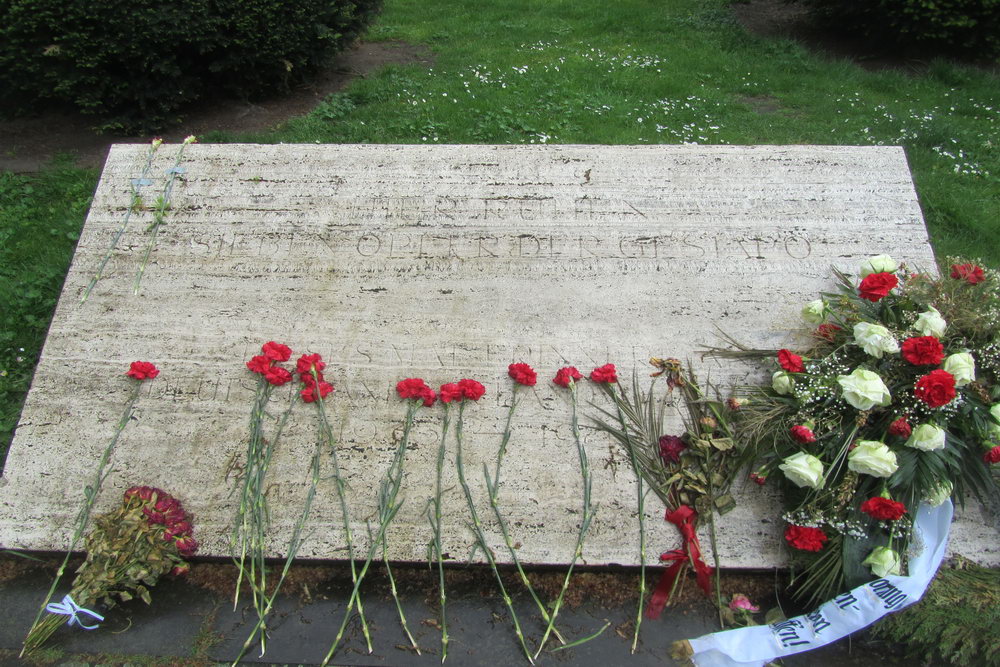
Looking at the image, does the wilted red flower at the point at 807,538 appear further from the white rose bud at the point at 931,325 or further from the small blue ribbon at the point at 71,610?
the small blue ribbon at the point at 71,610

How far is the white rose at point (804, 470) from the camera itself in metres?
2.32

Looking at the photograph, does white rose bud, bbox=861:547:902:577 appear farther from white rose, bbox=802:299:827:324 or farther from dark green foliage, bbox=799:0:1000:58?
dark green foliage, bbox=799:0:1000:58

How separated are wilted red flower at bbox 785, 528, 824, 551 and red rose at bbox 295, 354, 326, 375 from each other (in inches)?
70.3

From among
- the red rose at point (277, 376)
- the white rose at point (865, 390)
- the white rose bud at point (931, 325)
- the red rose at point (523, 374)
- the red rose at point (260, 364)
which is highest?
the white rose bud at point (931, 325)

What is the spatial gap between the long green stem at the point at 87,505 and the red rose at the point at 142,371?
0.14ft

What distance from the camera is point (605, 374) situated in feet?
9.03

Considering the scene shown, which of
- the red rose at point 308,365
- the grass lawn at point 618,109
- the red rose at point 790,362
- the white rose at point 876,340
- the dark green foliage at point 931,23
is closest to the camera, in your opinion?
the white rose at point 876,340

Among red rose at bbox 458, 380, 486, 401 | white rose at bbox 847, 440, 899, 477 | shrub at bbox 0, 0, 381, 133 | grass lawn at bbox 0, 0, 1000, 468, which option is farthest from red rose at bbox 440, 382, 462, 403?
shrub at bbox 0, 0, 381, 133

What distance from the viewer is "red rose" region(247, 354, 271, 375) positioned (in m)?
2.81

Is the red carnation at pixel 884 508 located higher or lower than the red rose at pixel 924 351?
lower

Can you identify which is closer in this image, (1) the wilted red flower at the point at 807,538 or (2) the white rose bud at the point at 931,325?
(1) the wilted red flower at the point at 807,538

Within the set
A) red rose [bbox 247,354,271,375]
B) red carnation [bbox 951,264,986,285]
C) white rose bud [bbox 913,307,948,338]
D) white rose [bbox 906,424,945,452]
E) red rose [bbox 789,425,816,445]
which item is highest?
red carnation [bbox 951,264,986,285]

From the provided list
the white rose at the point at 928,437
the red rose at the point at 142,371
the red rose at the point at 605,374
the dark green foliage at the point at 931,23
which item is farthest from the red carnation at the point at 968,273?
the dark green foliage at the point at 931,23

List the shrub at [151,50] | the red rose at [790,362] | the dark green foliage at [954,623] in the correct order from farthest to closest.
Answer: the shrub at [151,50]
the red rose at [790,362]
the dark green foliage at [954,623]
